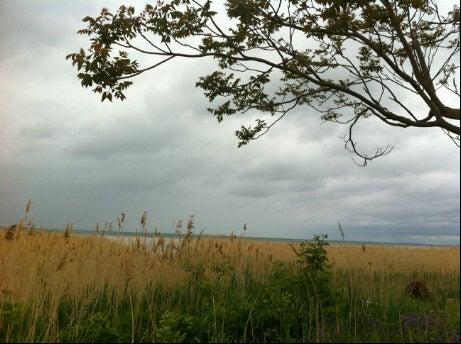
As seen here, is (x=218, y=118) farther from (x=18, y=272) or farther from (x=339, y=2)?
(x=18, y=272)

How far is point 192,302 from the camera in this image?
21.4 feet

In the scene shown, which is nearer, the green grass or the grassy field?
the green grass

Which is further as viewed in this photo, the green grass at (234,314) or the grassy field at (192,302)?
the grassy field at (192,302)

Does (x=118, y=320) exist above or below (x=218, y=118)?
below

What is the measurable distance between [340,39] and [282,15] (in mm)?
1746

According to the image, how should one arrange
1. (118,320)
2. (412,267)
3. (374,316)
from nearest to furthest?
(118,320) → (374,316) → (412,267)

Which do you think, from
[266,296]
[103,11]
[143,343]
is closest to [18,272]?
[143,343]

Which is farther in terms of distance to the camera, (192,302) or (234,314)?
(192,302)

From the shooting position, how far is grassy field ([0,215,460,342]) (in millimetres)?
4652

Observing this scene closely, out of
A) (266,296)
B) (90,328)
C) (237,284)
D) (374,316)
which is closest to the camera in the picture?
(90,328)

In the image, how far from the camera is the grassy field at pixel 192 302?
4652 millimetres

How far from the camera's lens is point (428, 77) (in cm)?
898

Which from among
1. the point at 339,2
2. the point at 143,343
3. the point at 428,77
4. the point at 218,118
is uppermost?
the point at 339,2

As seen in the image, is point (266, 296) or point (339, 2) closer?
point (266, 296)
